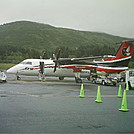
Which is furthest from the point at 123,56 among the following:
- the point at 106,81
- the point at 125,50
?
the point at 106,81

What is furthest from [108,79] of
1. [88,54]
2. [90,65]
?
[88,54]

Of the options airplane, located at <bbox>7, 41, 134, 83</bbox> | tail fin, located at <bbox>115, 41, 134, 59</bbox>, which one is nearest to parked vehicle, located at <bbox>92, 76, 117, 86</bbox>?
airplane, located at <bbox>7, 41, 134, 83</bbox>

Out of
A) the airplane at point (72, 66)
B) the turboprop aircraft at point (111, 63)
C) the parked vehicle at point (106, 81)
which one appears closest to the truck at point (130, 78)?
the parked vehicle at point (106, 81)

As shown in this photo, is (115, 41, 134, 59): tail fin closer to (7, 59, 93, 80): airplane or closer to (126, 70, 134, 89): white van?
(7, 59, 93, 80): airplane

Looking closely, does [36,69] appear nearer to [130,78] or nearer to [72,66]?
[72,66]

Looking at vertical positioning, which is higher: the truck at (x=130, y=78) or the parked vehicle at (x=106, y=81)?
the truck at (x=130, y=78)

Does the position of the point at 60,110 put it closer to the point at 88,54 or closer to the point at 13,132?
the point at 13,132

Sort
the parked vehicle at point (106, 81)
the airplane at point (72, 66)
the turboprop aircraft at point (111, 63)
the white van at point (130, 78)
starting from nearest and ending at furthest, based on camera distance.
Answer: the white van at point (130, 78), the parked vehicle at point (106, 81), the airplane at point (72, 66), the turboprop aircraft at point (111, 63)

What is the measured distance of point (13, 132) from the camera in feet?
20.5

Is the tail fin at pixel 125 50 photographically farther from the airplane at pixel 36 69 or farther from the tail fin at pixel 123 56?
→ the airplane at pixel 36 69

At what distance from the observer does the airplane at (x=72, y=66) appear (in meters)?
29.7

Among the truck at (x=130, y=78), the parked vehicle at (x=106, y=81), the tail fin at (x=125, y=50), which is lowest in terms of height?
the parked vehicle at (x=106, y=81)

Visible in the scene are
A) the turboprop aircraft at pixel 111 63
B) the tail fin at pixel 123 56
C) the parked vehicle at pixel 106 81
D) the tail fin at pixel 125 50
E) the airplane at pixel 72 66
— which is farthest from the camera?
the tail fin at pixel 123 56

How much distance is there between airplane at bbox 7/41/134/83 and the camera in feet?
97.4
